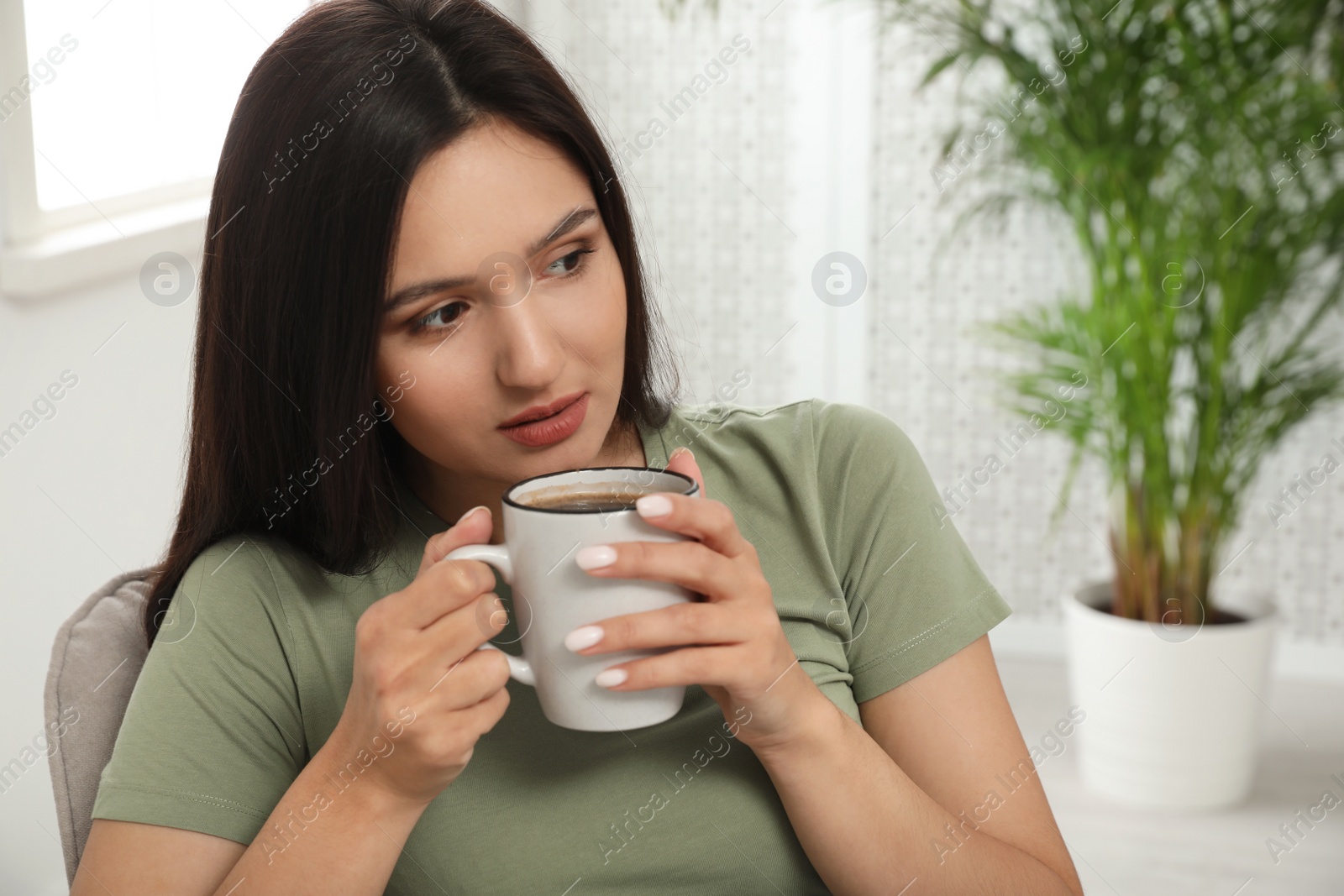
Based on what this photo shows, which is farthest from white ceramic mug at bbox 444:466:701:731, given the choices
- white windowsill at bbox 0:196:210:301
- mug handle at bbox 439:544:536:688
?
white windowsill at bbox 0:196:210:301

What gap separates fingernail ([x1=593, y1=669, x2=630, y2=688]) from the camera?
2.34ft

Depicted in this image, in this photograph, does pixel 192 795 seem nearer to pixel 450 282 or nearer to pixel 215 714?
pixel 215 714

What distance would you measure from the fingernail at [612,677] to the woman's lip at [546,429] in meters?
0.25

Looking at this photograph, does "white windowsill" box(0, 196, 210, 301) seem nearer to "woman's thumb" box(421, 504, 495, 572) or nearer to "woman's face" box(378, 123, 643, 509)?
"woman's face" box(378, 123, 643, 509)

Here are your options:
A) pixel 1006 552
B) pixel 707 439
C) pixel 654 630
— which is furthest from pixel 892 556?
pixel 1006 552

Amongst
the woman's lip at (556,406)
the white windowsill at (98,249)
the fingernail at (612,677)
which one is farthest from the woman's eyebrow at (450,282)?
the white windowsill at (98,249)

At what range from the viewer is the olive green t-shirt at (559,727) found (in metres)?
A: 0.88

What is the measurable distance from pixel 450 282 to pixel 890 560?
0.44 meters

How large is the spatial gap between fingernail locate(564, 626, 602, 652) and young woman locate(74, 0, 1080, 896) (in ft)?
0.22

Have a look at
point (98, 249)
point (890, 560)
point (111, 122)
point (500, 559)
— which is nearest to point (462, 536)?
point (500, 559)

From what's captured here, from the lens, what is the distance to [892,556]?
3.35ft

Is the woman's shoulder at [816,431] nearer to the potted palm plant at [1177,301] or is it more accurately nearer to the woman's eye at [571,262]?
the woman's eye at [571,262]

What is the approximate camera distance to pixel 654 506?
687 mm

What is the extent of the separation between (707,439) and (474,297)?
29 centimetres
